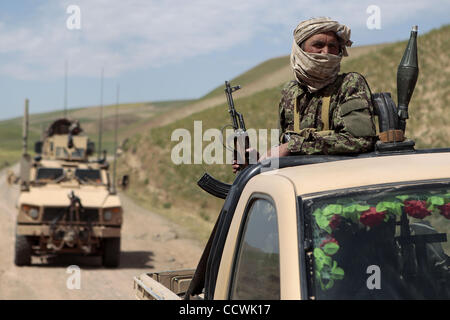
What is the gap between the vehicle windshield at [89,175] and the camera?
1473 cm

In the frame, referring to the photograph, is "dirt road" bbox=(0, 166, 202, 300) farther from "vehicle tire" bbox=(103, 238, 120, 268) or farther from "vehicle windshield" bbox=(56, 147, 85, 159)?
"vehicle windshield" bbox=(56, 147, 85, 159)

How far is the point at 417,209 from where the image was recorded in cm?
252

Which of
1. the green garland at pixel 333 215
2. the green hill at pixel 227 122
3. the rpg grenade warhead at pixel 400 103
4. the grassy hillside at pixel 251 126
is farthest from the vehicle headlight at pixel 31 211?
the green garland at pixel 333 215

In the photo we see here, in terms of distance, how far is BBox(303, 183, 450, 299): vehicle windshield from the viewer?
2.30 meters

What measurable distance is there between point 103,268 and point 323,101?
1085 cm

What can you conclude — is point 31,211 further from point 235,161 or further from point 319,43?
point 319,43

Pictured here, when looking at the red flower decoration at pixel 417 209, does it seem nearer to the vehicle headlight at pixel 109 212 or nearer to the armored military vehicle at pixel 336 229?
the armored military vehicle at pixel 336 229

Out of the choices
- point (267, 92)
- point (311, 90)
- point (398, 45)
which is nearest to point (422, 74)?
point (398, 45)

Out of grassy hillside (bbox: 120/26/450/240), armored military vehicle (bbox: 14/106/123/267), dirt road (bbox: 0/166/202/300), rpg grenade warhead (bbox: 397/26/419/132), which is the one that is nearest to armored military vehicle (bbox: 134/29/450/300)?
rpg grenade warhead (bbox: 397/26/419/132)

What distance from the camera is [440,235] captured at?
9.57 feet

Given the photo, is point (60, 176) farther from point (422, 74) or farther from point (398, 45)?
point (398, 45)

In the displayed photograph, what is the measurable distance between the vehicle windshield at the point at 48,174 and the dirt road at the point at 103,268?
166 cm

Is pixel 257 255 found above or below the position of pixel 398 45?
below

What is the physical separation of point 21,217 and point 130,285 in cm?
262
